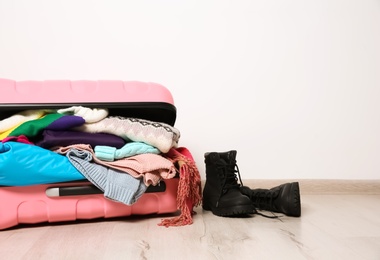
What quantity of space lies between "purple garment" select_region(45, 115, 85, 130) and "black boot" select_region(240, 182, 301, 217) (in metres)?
0.67

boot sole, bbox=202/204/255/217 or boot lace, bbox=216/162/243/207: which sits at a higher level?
boot lace, bbox=216/162/243/207

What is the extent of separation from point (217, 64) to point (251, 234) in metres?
0.94

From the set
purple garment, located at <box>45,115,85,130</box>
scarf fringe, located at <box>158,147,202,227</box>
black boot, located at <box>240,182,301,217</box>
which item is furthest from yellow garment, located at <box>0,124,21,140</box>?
black boot, located at <box>240,182,301,217</box>

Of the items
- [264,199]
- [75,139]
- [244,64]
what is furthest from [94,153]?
[244,64]

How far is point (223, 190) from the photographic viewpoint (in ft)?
4.24

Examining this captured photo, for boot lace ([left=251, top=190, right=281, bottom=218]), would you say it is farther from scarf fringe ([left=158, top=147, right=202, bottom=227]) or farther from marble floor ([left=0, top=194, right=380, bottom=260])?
scarf fringe ([left=158, top=147, right=202, bottom=227])

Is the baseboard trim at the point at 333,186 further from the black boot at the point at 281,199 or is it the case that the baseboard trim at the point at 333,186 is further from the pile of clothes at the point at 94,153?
the pile of clothes at the point at 94,153

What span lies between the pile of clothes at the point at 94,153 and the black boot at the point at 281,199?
27 centimetres

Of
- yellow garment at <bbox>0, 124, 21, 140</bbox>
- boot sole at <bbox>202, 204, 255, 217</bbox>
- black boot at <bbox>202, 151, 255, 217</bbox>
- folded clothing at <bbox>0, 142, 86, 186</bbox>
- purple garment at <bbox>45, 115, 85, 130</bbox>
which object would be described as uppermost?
purple garment at <bbox>45, 115, 85, 130</bbox>

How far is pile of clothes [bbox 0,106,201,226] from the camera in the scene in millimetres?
1064

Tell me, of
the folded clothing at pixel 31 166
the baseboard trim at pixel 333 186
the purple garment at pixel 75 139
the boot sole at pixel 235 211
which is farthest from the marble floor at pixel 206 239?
the baseboard trim at pixel 333 186

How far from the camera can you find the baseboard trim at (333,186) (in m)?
1.74

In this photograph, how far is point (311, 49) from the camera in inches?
70.1

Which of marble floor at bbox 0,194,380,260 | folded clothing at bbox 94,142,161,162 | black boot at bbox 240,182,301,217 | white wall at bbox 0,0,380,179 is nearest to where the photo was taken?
marble floor at bbox 0,194,380,260
